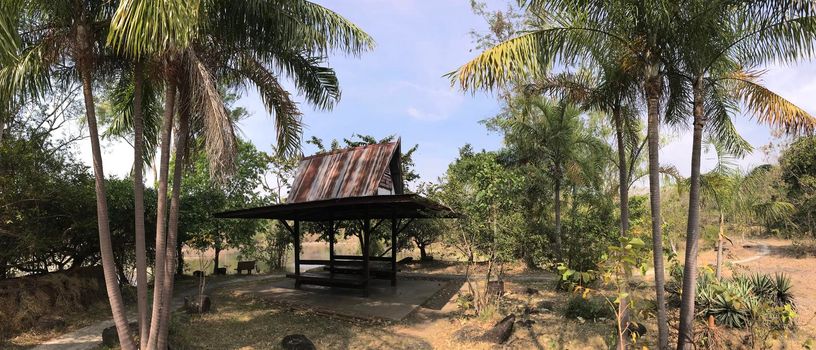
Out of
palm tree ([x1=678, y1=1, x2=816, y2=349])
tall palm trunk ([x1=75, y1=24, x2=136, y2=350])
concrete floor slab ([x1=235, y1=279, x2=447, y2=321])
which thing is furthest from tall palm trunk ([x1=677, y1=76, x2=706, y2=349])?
tall palm trunk ([x1=75, y1=24, x2=136, y2=350])

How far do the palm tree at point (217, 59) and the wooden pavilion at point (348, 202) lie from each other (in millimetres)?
2775

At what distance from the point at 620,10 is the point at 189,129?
662cm

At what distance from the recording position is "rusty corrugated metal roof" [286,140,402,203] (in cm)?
1146

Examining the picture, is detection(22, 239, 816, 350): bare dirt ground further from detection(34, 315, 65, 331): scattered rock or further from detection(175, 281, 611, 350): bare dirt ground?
detection(34, 315, 65, 331): scattered rock

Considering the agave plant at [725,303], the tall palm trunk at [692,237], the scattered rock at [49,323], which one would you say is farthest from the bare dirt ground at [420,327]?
the scattered rock at [49,323]

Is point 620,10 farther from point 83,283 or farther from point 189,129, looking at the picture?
point 83,283

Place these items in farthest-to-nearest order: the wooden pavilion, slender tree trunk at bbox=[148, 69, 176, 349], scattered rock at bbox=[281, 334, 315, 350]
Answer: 1. the wooden pavilion
2. scattered rock at bbox=[281, 334, 315, 350]
3. slender tree trunk at bbox=[148, 69, 176, 349]

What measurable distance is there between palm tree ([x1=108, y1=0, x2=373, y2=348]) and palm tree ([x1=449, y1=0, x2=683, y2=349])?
8.75 ft

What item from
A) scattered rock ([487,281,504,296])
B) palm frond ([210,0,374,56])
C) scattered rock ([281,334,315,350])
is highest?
palm frond ([210,0,374,56])

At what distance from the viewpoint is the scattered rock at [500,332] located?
736 cm

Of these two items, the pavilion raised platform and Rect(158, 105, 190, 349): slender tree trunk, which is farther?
the pavilion raised platform

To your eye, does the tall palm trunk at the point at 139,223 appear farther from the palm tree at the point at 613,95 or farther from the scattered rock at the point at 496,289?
the palm tree at the point at 613,95

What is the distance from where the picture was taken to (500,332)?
24.5 ft

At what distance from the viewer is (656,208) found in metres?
6.12
